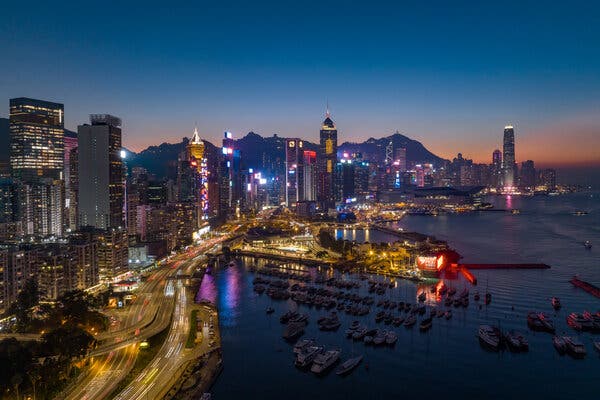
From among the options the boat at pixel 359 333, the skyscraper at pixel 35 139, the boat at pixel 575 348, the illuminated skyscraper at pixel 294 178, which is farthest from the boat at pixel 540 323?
the illuminated skyscraper at pixel 294 178

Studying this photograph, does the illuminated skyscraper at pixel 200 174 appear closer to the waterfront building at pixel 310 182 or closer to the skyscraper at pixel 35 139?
the skyscraper at pixel 35 139

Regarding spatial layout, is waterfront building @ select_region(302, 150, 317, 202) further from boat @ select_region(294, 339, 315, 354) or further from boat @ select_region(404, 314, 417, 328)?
boat @ select_region(294, 339, 315, 354)

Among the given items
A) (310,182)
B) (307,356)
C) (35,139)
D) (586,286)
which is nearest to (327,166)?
(310,182)

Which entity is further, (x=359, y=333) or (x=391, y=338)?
(x=359, y=333)

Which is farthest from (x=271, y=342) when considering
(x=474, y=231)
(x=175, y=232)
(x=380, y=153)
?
(x=380, y=153)

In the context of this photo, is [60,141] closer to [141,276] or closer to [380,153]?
[141,276]

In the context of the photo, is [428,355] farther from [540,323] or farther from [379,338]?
[540,323]
